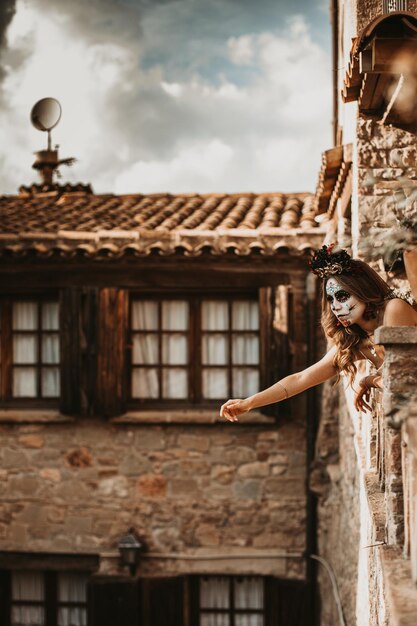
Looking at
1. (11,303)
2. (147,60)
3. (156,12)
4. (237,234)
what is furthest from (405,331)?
(147,60)

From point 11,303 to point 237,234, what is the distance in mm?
2695

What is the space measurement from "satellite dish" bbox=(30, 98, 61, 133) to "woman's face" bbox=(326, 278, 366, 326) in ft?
32.6

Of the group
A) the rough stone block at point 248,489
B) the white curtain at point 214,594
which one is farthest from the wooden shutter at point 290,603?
the rough stone block at point 248,489

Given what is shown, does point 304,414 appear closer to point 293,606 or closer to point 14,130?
point 293,606

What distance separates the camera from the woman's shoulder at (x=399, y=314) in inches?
155

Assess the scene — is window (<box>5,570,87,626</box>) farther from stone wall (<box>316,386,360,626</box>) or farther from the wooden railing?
the wooden railing

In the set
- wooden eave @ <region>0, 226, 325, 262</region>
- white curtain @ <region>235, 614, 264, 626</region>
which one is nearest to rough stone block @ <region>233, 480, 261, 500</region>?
white curtain @ <region>235, 614, 264, 626</region>

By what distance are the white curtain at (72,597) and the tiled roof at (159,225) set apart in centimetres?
369

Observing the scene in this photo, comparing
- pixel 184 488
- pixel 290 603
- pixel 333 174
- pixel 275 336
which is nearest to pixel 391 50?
pixel 333 174

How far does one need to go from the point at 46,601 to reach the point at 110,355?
9.76ft

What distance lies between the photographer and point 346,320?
4.27 m

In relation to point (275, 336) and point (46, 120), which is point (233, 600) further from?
point (46, 120)

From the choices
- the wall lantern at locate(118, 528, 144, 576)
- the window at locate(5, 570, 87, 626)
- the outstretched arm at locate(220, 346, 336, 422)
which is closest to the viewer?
the outstretched arm at locate(220, 346, 336, 422)

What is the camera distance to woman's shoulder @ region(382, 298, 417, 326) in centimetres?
393
